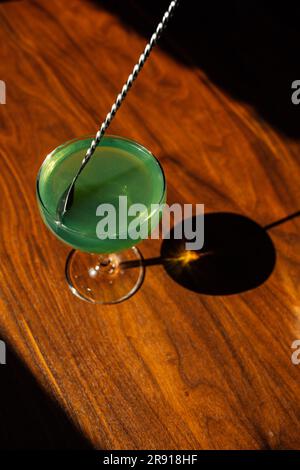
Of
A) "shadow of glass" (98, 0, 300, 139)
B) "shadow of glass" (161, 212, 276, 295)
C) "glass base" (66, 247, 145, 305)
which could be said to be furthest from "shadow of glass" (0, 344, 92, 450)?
"shadow of glass" (98, 0, 300, 139)

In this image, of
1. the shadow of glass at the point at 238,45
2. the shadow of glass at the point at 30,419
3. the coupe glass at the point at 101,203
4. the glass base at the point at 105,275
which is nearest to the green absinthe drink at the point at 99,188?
the coupe glass at the point at 101,203

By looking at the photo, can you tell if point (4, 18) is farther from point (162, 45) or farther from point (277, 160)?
point (277, 160)

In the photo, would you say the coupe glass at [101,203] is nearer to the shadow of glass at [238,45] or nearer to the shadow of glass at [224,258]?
the shadow of glass at [224,258]

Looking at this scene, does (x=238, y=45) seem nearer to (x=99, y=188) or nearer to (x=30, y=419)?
(x=99, y=188)

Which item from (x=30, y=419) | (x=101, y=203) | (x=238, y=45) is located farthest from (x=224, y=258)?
(x=238, y=45)

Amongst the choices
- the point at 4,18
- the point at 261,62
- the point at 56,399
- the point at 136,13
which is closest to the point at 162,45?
the point at 136,13

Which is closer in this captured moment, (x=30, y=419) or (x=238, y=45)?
(x=30, y=419)

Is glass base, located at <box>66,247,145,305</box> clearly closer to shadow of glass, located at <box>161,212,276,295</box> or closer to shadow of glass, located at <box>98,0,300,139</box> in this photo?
shadow of glass, located at <box>161,212,276,295</box>
